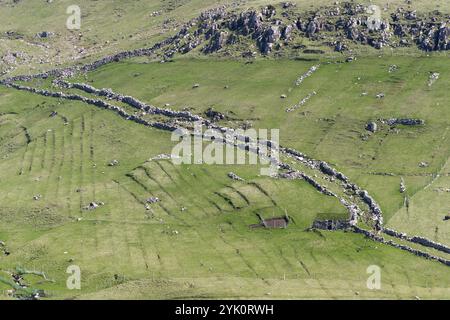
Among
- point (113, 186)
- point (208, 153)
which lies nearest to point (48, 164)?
point (113, 186)

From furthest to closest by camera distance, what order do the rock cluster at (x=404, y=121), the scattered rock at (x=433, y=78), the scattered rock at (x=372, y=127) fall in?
the scattered rock at (x=433, y=78), the scattered rock at (x=372, y=127), the rock cluster at (x=404, y=121)

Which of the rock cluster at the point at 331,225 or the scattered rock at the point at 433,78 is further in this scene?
the scattered rock at the point at 433,78

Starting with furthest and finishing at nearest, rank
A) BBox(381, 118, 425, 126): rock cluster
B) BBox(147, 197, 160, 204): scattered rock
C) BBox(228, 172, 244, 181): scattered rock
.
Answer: BBox(381, 118, 425, 126): rock cluster < BBox(228, 172, 244, 181): scattered rock < BBox(147, 197, 160, 204): scattered rock

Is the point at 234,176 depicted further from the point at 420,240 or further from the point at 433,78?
the point at 433,78

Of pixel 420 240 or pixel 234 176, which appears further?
pixel 234 176

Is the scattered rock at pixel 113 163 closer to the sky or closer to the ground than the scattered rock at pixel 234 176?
closer to the ground

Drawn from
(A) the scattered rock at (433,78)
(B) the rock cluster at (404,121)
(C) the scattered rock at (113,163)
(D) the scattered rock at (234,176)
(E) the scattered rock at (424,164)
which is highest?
(A) the scattered rock at (433,78)

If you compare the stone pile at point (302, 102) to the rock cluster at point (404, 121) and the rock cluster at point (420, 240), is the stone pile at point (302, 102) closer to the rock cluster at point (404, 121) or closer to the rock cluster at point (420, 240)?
the rock cluster at point (404, 121)

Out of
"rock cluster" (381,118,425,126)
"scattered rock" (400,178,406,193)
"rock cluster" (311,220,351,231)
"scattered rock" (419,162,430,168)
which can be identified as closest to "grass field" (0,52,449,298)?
"scattered rock" (400,178,406,193)

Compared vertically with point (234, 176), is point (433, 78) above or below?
above

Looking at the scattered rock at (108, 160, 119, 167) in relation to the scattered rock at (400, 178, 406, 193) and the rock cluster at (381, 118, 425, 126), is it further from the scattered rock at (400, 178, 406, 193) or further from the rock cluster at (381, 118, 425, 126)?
the scattered rock at (400, 178, 406, 193)

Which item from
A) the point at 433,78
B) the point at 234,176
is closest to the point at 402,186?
the point at 234,176

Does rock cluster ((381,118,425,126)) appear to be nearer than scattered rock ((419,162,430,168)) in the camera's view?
No

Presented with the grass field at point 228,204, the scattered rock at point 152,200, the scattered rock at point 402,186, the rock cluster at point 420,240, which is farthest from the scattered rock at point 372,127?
the scattered rock at point 152,200
